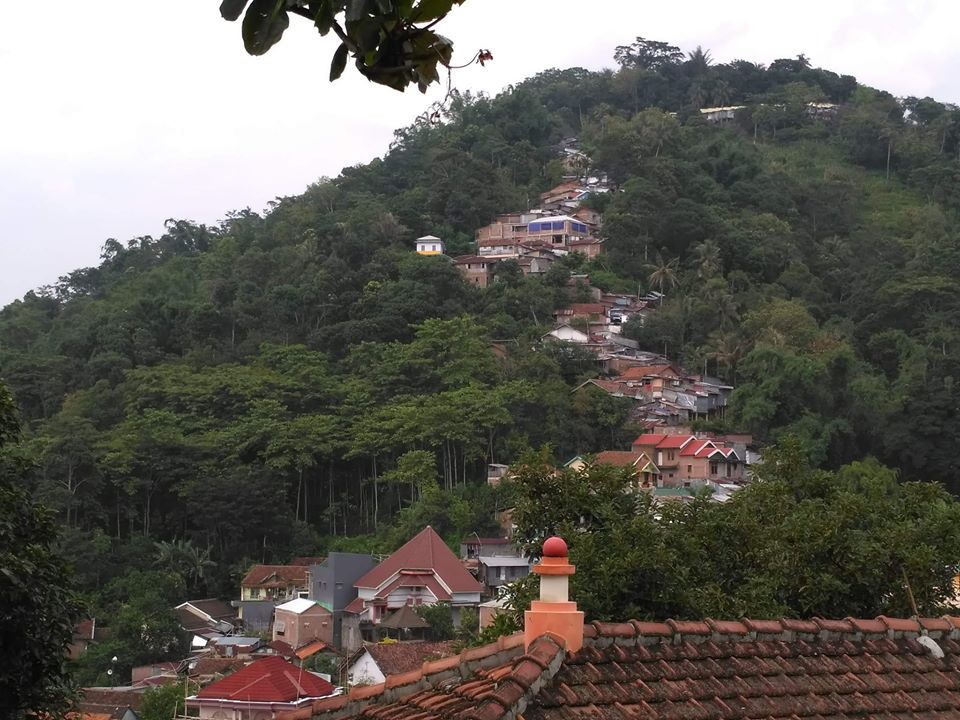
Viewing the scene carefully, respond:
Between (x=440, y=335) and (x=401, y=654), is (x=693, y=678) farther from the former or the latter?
(x=440, y=335)

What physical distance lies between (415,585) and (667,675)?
86.4 feet

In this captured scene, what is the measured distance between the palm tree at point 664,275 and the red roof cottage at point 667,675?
1781 inches

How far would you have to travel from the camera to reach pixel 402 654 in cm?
2436

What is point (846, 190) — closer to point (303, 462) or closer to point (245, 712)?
point (303, 462)

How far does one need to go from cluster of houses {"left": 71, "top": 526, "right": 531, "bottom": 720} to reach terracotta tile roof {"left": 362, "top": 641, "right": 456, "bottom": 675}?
4cm

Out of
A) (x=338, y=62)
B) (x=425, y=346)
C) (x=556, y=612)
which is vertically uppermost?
(x=338, y=62)

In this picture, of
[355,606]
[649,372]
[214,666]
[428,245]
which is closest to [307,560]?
[355,606]

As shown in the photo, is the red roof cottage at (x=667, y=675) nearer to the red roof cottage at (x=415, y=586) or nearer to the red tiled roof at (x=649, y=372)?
the red roof cottage at (x=415, y=586)

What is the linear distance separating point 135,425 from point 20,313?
22983mm

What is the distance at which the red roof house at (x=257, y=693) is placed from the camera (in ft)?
65.0

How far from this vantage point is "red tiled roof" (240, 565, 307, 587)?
33.9 m

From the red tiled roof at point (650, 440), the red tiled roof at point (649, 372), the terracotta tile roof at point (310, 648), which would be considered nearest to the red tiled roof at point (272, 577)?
the terracotta tile roof at point (310, 648)

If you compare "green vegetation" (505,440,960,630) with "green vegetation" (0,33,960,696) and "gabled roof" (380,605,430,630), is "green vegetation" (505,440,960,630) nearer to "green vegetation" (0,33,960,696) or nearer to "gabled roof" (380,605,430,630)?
"green vegetation" (0,33,960,696)

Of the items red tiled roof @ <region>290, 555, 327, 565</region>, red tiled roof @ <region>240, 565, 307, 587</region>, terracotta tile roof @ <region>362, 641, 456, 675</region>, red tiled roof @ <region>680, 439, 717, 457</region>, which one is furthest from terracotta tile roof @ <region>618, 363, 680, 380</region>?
terracotta tile roof @ <region>362, 641, 456, 675</region>
